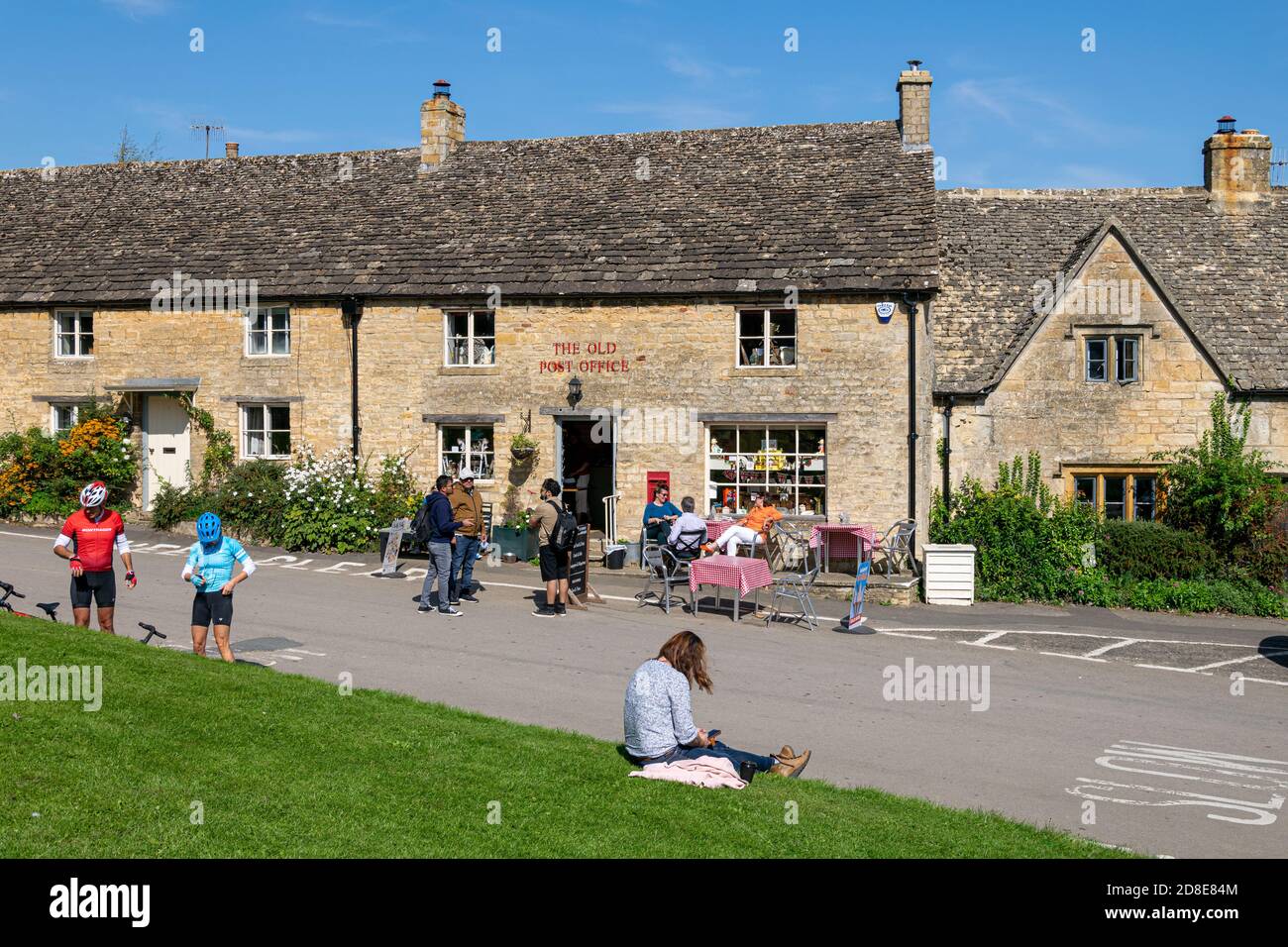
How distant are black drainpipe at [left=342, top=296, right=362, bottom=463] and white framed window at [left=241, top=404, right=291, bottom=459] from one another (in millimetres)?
1704

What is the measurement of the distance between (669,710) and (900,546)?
523 inches

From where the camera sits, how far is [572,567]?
60.3 feet

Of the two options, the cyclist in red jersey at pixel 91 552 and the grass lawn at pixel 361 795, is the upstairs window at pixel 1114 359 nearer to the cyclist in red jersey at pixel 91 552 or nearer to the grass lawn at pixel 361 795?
the grass lawn at pixel 361 795

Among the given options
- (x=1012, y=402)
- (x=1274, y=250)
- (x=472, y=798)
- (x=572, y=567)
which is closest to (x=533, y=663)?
(x=572, y=567)

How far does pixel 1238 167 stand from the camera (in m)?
28.8

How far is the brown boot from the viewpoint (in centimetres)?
947

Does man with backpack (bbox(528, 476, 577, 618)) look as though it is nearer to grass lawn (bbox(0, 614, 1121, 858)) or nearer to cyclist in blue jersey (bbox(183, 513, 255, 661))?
cyclist in blue jersey (bbox(183, 513, 255, 661))

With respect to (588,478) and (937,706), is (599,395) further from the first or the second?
(937,706)

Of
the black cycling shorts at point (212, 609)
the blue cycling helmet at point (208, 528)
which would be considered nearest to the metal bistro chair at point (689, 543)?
the black cycling shorts at point (212, 609)

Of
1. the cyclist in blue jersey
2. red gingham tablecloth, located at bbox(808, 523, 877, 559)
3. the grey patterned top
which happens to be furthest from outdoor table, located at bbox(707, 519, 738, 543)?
the grey patterned top

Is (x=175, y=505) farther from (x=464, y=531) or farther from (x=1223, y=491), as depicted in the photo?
(x=1223, y=491)

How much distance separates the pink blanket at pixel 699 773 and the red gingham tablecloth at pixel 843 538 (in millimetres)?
12489

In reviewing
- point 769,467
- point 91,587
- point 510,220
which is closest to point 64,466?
point 510,220

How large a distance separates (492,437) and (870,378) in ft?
26.0
